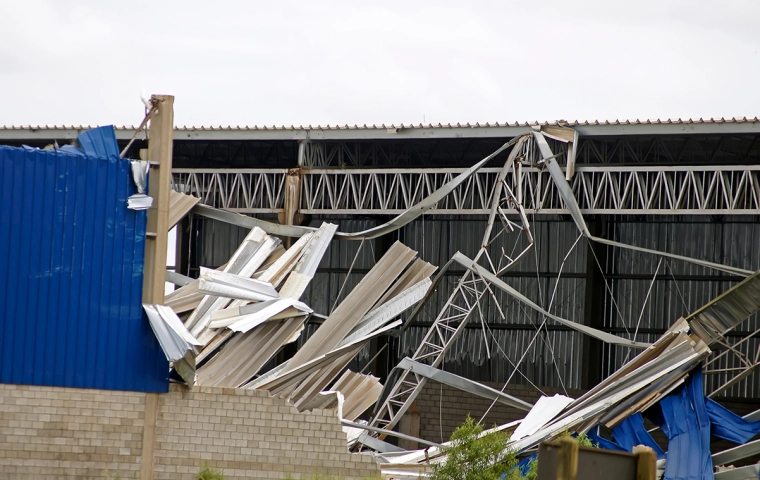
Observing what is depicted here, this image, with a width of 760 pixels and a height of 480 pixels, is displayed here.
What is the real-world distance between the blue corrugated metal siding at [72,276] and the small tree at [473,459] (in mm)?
5150

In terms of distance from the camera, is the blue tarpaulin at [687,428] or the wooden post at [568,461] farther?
the blue tarpaulin at [687,428]

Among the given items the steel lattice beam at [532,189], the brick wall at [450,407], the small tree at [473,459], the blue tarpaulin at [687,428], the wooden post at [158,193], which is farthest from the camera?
the brick wall at [450,407]

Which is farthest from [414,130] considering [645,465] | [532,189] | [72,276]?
[645,465]

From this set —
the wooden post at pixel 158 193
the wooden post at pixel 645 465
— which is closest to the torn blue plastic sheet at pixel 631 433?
the wooden post at pixel 158 193

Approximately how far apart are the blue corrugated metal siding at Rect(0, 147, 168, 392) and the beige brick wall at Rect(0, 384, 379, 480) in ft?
1.25

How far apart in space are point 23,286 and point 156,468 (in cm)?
374

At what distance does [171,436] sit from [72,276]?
3.15m

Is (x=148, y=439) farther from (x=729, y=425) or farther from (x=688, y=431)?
(x=729, y=425)

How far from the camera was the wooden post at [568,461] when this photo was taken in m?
6.79

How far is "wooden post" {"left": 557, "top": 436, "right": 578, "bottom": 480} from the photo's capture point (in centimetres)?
679

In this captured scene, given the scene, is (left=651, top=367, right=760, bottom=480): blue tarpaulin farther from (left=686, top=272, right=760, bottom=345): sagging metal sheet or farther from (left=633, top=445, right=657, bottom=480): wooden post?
(left=633, top=445, right=657, bottom=480): wooden post

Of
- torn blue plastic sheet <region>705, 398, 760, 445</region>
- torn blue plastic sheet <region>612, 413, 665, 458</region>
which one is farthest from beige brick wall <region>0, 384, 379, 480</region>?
torn blue plastic sheet <region>705, 398, 760, 445</region>

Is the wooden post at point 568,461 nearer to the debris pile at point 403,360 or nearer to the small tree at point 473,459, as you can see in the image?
the small tree at point 473,459

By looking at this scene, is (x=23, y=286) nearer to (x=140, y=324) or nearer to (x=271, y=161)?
(x=140, y=324)
